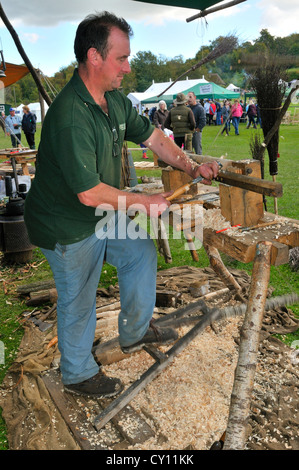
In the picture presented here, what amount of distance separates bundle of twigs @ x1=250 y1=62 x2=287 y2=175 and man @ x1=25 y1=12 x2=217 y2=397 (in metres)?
2.09

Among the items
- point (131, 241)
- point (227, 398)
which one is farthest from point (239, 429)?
point (131, 241)

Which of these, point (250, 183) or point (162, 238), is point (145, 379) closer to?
point (250, 183)

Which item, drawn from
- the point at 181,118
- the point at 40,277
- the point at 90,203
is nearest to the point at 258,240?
the point at 90,203

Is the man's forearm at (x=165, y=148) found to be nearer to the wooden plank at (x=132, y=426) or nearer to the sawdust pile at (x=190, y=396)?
the sawdust pile at (x=190, y=396)

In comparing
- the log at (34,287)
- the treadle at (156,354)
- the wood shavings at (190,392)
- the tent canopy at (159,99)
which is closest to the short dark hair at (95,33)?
the treadle at (156,354)

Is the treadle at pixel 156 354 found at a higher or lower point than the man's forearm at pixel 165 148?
lower

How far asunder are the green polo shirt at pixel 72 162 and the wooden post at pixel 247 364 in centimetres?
96

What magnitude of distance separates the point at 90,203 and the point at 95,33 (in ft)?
2.85

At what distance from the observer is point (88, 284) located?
7.64 ft

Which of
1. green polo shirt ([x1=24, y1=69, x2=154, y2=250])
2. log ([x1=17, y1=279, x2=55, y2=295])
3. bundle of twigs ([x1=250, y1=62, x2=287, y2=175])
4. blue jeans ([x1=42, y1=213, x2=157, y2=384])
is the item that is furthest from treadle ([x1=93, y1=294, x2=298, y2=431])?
bundle of twigs ([x1=250, y1=62, x2=287, y2=175])

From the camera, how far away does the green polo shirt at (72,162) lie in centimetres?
196

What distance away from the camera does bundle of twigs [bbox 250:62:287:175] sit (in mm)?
4148

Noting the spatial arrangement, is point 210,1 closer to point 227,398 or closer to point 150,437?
point 227,398

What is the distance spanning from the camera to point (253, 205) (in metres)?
2.49
